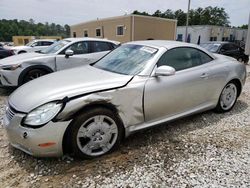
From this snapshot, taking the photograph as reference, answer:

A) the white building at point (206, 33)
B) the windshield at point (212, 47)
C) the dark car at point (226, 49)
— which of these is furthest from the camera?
the white building at point (206, 33)

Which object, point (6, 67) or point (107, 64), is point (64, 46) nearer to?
point (6, 67)

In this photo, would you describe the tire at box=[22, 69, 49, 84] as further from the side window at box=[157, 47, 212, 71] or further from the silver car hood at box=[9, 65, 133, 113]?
the side window at box=[157, 47, 212, 71]

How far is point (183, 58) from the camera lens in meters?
3.60

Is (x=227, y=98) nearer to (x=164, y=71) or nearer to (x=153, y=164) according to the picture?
(x=164, y=71)

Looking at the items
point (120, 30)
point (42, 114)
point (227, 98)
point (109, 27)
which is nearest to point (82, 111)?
point (42, 114)

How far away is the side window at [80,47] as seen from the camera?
6.33m

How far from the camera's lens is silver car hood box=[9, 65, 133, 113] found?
254cm

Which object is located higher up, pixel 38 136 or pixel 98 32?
pixel 98 32

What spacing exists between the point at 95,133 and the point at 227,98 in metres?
2.95

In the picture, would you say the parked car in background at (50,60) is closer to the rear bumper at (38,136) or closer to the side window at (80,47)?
the side window at (80,47)

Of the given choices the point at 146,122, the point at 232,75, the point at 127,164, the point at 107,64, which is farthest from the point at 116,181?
the point at 232,75

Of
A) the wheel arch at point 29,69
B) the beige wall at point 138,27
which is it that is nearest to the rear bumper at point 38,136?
the wheel arch at point 29,69

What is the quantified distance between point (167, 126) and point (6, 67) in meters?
4.24

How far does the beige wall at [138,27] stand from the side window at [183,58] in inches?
886
